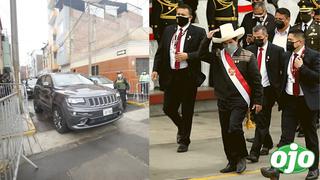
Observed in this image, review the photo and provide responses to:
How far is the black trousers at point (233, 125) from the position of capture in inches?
104

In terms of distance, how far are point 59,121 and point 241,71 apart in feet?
4.65

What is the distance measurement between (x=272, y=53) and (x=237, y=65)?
0.30m

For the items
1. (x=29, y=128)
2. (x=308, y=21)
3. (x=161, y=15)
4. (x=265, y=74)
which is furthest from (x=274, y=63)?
(x=29, y=128)

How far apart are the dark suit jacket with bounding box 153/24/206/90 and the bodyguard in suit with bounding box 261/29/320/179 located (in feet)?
1.93

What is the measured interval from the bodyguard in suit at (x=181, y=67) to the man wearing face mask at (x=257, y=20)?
1.16 ft

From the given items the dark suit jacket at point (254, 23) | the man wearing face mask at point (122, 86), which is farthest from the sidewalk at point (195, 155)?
the man wearing face mask at point (122, 86)

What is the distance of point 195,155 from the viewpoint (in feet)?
10.1

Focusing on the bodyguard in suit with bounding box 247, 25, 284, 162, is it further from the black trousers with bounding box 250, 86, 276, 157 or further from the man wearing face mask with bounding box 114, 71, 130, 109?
the man wearing face mask with bounding box 114, 71, 130, 109

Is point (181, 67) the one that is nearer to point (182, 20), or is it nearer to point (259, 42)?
point (182, 20)

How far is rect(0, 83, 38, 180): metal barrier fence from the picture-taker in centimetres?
141

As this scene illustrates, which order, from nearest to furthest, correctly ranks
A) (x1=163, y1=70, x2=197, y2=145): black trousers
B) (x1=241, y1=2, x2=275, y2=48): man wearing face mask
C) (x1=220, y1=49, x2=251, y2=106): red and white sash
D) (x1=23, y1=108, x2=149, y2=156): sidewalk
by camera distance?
(x1=23, y1=108, x2=149, y2=156): sidewalk < (x1=220, y1=49, x2=251, y2=106): red and white sash < (x1=241, y1=2, x2=275, y2=48): man wearing face mask < (x1=163, y1=70, x2=197, y2=145): black trousers

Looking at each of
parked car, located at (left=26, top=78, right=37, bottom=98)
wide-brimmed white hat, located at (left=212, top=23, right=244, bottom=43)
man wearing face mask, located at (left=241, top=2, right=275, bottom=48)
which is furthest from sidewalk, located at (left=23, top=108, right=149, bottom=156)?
man wearing face mask, located at (left=241, top=2, right=275, bottom=48)

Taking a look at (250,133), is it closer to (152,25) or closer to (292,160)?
(152,25)

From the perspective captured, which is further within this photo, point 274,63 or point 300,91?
point 274,63
